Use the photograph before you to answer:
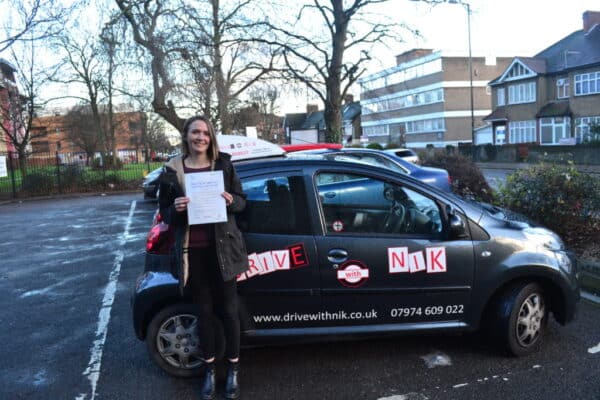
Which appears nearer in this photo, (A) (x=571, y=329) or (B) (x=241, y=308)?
(B) (x=241, y=308)

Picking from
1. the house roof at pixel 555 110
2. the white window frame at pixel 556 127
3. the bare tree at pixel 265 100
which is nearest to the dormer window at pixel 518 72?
the house roof at pixel 555 110

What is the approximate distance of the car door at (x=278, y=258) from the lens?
3.73m

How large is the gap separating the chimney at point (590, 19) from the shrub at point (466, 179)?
35.1 metres

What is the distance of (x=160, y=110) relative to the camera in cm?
2292

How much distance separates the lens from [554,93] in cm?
4116

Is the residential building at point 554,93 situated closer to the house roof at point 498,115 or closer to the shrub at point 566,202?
the house roof at point 498,115

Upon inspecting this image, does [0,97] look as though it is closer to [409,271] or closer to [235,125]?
[235,125]

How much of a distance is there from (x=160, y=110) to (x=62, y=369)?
20.0m

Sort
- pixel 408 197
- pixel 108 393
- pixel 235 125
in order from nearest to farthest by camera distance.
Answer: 1. pixel 108 393
2. pixel 408 197
3. pixel 235 125

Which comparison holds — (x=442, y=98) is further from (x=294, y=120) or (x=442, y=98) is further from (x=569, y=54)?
(x=294, y=120)

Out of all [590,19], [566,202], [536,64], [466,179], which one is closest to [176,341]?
[566,202]

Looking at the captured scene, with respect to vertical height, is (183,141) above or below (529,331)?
above

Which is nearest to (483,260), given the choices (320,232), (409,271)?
(409,271)

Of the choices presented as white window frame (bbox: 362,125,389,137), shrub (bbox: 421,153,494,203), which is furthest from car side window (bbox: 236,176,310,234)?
white window frame (bbox: 362,125,389,137)
